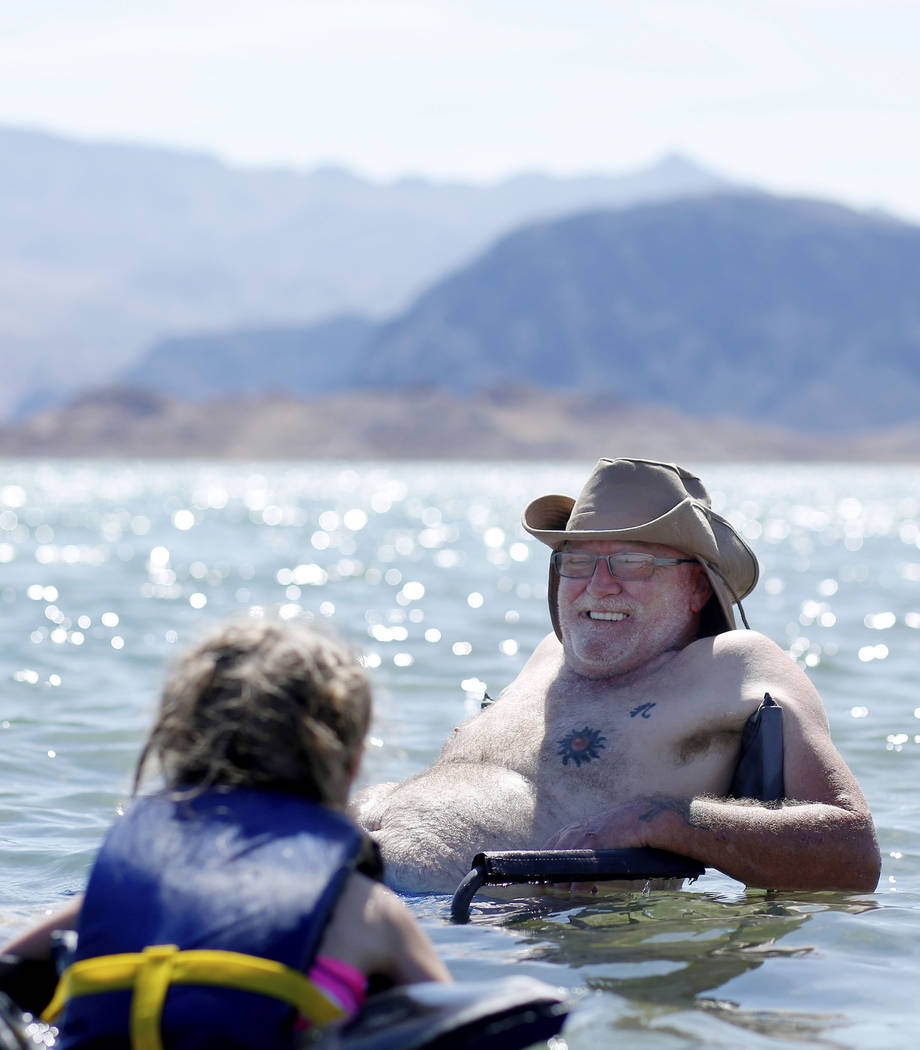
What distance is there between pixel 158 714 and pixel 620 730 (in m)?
2.64

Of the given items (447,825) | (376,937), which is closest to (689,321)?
(447,825)

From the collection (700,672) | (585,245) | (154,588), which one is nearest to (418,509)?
(154,588)

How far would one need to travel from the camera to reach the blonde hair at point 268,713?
3.22 meters

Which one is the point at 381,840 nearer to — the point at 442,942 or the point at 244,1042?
the point at 442,942

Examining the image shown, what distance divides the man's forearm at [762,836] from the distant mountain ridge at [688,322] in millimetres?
164659

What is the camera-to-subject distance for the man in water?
17.3 feet

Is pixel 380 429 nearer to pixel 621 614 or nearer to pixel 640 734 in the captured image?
pixel 621 614

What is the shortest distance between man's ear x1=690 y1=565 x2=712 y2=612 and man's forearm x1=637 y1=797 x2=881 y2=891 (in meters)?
1.03

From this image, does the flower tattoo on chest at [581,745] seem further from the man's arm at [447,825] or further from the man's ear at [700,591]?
the man's ear at [700,591]

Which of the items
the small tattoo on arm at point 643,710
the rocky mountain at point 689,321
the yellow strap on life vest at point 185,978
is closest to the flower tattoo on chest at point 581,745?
the small tattoo on arm at point 643,710

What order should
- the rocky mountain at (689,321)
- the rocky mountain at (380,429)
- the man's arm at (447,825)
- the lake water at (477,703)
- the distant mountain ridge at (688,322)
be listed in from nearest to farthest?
the lake water at (477,703) < the man's arm at (447,825) < the rocky mountain at (380,429) < the distant mountain ridge at (688,322) < the rocky mountain at (689,321)

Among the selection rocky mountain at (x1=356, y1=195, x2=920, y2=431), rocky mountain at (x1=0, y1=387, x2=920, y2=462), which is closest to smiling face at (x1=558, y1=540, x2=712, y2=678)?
rocky mountain at (x1=0, y1=387, x2=920, y2=462)

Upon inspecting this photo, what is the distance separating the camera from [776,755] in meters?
5.36

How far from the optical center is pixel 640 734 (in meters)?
5.66
